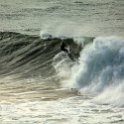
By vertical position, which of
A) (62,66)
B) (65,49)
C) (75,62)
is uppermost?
(65,49)

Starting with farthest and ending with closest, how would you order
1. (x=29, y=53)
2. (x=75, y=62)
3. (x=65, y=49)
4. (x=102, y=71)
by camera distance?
(x=29, y=53)
(x=65, y=49)
(x=75, y=62)
(x=102, y=71)

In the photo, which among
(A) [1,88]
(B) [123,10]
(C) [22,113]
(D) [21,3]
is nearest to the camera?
(C) [22,113]

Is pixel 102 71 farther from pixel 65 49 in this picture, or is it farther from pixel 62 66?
pixel 65 49

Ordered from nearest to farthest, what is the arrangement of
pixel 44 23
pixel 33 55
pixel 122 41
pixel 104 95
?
pixel 104 95 → pixel 122 41 → pixel 33 55 → pixel 44 23

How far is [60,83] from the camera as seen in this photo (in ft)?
57.2

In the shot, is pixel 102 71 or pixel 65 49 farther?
pixel 65 49

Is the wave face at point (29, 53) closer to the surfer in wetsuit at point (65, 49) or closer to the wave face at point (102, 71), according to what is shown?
the surfer in wetsuit at point (65, 49)

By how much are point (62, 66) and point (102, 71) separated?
2.35m

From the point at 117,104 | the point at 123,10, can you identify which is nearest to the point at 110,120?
the point at 117,104

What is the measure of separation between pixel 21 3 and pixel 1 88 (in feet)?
63.2

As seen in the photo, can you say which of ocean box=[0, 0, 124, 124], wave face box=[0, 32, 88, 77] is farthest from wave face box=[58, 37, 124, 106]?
wave face box=[0, 32, 88, 77]

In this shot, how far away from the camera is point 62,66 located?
1930cm

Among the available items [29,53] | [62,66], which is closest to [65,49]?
[29,53]

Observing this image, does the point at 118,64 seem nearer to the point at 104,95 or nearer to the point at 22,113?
the point at 104,95
